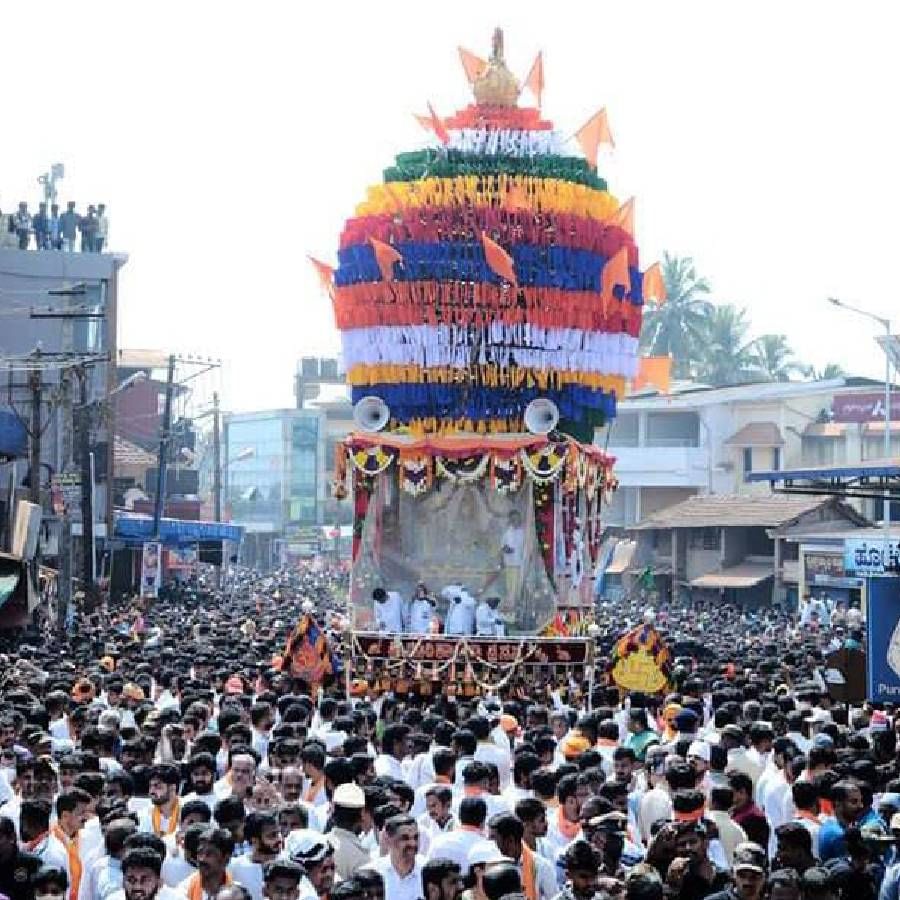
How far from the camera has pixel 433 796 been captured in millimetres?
10219

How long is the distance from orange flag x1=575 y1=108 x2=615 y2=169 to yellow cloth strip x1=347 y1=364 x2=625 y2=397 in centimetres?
283

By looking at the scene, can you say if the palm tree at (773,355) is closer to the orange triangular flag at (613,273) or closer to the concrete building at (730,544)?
the concrete building at (730,544)

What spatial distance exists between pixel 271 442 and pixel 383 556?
5749 cm

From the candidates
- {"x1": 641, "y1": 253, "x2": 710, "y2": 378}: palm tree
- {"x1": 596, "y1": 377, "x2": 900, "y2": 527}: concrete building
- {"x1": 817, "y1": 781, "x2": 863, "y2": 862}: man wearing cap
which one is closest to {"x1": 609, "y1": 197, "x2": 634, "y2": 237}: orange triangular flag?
{"x1": 817, "y1": 781, "x2": 863, "y2": 862}: man wearing cap

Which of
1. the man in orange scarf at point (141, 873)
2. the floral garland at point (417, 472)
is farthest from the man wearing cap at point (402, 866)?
the floral garland at point (417, 472)

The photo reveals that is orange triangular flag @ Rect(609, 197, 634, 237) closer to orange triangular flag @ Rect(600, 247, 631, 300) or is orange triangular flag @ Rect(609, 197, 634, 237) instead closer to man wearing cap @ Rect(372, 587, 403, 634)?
orange triangular flag @ Rect(600, 247, 631, 300)

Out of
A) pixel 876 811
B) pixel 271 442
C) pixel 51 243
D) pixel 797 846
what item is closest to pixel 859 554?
pixel 876 811

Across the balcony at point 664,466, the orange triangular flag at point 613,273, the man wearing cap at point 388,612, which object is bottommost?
the man wearing cap at point 388,612

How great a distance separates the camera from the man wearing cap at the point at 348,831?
934cm

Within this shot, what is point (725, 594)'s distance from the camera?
48.7 metres

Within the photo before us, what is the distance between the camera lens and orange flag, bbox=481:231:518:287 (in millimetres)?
23719

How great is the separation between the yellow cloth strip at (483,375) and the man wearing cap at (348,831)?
1504cm

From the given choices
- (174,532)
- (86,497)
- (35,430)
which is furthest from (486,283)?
(174,532)

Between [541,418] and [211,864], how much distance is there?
54.5 feet
